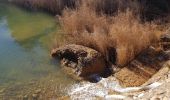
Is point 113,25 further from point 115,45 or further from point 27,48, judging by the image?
point 27,48

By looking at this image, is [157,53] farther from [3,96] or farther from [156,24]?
[3,96]

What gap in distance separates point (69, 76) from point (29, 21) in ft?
14.7

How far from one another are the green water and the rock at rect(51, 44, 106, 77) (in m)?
0.25

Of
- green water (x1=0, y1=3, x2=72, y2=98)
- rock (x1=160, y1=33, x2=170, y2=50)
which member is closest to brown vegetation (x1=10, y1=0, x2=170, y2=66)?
rock (x1=160, y1=33, x2=170, y2=50)

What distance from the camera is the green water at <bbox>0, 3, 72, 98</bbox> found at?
23.9ft

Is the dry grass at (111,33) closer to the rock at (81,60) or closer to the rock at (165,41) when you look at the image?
the rock at (165,41)

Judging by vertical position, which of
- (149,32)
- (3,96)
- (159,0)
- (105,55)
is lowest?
(3,96)

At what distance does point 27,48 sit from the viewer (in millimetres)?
8812

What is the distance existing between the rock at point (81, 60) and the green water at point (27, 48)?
0.25m

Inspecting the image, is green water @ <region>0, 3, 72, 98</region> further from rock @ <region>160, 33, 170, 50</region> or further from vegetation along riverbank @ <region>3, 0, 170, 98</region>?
rock @ <region>160, 33, 170, 50</region>

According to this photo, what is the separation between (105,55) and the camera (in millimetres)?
7520

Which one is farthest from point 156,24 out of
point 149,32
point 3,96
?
point 3,96

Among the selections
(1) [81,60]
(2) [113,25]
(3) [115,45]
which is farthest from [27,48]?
(3) [115,45]

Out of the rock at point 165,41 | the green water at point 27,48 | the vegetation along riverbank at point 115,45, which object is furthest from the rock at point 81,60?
the rock at point 165,41
